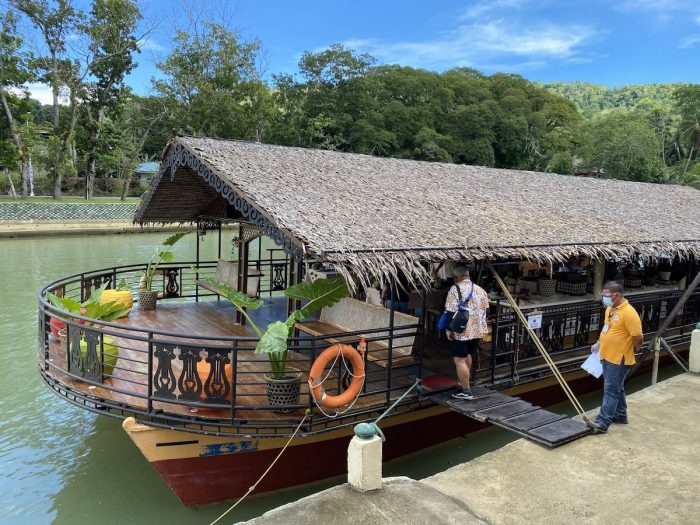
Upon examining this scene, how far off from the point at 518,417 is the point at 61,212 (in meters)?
33.5

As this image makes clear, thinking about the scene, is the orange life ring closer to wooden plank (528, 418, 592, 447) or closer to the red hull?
the red hull

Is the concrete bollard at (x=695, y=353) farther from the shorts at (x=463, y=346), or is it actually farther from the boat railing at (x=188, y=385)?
the boat railing at (x=188, y=385)

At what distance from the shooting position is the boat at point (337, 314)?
5488 mm

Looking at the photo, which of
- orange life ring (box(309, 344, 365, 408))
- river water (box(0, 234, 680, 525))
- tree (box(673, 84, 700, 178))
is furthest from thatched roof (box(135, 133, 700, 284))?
tree (box(673, 84, 700, 178))

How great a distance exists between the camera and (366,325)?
7.82 meters

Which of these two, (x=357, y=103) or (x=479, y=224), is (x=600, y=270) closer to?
(x=479, y=224)

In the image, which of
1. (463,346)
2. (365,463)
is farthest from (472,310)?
(365,463)

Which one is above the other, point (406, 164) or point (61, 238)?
point (406, 164)

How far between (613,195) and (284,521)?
10374mm

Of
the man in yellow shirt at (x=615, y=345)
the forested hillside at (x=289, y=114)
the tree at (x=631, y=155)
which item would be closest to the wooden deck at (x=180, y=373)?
the man in yellow shirt at (x=615, y=345)

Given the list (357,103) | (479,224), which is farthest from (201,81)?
(479,224)

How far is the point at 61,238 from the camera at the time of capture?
1189 inches

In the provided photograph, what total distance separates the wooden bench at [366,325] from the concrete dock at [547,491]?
191 centimetres

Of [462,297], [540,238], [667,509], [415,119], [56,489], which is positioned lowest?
[56,489]
